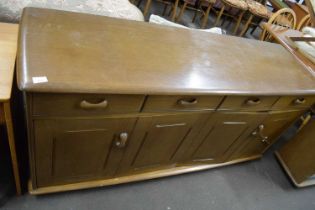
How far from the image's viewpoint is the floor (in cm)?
127

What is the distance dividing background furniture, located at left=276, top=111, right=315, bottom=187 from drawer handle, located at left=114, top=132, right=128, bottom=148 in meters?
1.29

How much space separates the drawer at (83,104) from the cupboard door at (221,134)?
0.47 meters

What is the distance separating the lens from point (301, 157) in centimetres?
172

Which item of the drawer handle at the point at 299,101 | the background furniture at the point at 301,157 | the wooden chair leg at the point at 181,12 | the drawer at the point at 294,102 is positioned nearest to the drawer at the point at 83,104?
the drawer at the point at 294,102

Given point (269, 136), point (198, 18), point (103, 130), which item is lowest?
point (198, 18)

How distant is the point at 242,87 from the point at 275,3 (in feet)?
12.2

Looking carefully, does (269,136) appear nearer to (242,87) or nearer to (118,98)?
(242,87)

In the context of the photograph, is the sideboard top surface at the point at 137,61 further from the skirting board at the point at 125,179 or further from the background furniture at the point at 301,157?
the skirting board at the point at 125,179

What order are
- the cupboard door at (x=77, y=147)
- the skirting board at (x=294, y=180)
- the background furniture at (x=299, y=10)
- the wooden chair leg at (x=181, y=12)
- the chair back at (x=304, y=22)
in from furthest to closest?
the background furniture at (x=299, y=10) < the wooden chair leg at (x=181, y=12) < the chair back at (x=304, y=22) < the skirting board at (x=294, y=180) < the cupboard door at (x=77, y=147)

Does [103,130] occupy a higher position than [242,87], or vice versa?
[242,87]

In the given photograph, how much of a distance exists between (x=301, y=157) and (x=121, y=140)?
1347mm

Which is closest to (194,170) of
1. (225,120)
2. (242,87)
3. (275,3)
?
(225,120)

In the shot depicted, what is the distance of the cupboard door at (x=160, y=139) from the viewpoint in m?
1.07

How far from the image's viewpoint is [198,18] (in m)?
3.99
